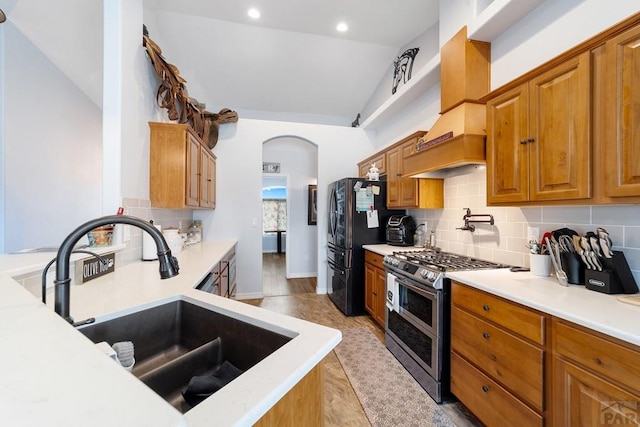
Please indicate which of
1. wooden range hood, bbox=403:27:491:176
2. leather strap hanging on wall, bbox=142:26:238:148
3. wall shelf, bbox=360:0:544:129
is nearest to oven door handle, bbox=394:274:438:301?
wooden range hood, bbox=403:27:491:176

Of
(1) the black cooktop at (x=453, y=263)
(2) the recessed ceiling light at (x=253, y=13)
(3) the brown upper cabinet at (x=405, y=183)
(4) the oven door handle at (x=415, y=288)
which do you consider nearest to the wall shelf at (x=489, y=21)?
(3) the brown upper cabinet at (x=405, y=183)

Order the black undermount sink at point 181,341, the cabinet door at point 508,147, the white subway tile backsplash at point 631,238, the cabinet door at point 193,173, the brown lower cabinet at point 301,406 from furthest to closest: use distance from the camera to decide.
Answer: the cabinet door at point 193,173, the cabinet door at point 508,147, the white subway tile backsplash at point 631,238, the black undermount sink at point 181,341, the brown lower cabinet at point 301,406

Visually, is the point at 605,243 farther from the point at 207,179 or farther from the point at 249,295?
the point at 249,295

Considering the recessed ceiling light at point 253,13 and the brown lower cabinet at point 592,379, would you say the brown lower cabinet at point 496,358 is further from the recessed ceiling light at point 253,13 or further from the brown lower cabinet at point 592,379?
the recessed ceiling light at point 253,13

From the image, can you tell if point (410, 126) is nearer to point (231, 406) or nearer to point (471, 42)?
point (471, 42)

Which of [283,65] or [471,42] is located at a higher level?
[283,65]

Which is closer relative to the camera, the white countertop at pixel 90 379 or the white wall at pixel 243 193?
the white countertop at pixel 90 379

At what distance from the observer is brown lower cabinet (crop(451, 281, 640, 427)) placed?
963 mm

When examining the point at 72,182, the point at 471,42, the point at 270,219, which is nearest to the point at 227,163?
the point at 72,182

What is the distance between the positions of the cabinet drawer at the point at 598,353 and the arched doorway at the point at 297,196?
4524 mm

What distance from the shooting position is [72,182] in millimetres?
2816

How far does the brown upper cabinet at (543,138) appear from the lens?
131 cm

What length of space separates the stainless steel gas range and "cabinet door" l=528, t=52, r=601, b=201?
73 centimetres

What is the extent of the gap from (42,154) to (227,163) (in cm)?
198
